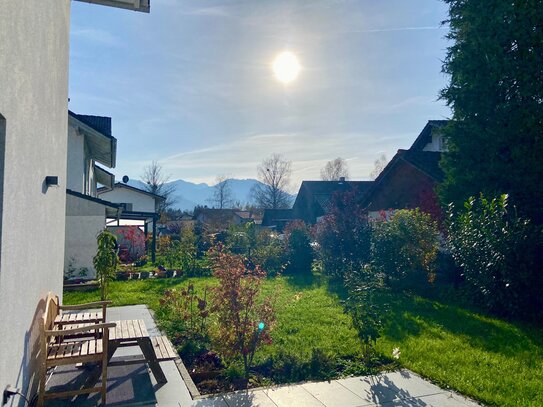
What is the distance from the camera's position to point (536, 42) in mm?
10508

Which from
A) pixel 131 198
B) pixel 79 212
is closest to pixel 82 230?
pixel 79 212

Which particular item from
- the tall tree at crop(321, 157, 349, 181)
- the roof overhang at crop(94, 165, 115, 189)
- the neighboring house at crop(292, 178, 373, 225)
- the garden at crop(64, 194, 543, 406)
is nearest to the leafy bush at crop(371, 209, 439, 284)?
the garden at crop(64, 194, 543, 406)

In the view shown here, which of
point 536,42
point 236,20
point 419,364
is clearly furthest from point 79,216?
point 536,42

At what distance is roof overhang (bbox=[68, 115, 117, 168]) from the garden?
17.1ft

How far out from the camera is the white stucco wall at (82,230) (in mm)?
12984

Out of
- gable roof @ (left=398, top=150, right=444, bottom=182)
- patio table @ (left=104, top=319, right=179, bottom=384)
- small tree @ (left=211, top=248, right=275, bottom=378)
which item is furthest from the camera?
gable roof @ (left=398, top=150, right=444, bottom=182)

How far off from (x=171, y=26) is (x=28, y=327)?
7.99m

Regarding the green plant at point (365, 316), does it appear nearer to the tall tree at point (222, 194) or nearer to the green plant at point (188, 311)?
the green plant at point (188, 311)

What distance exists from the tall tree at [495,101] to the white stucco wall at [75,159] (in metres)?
12.9

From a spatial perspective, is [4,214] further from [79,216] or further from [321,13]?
[79,216]

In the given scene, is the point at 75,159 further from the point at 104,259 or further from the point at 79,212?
the point at 104,259

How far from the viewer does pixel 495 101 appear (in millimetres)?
11570

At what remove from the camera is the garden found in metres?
5.43

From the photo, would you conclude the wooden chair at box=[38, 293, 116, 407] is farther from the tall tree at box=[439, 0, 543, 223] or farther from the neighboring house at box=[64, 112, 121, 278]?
the tall tree at box=[439, 0, 543, 223]
